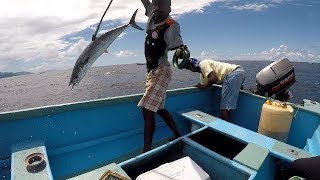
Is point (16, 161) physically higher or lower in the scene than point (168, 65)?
lower

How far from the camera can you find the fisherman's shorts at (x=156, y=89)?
4008 mm

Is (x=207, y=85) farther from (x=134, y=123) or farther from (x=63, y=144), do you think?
(x=63, y=144)

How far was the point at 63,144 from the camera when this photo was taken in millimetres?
3824

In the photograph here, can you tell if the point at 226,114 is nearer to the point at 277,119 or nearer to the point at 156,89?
the point at 277,119

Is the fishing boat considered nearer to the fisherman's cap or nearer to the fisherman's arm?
the fisherman's cap

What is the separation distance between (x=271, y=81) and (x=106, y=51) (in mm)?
3550

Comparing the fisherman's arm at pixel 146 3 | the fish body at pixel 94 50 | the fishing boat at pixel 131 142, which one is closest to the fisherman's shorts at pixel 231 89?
the fishing boat at pixel 131 142

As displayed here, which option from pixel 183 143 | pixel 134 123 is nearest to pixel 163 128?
pixel 134 123

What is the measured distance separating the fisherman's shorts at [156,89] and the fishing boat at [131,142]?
22.8 inches

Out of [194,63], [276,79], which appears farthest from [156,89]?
[276,79]

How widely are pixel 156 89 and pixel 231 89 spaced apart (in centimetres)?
207

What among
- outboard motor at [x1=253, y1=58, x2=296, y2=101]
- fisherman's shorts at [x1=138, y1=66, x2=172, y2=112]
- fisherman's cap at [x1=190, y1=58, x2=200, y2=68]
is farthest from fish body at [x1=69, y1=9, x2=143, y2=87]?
outboard motor at [x1=253, y1=58, x2=296, y2=101]

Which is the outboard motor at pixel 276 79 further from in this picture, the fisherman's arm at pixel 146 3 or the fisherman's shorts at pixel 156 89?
the fisherman's arm at pixel 146 3

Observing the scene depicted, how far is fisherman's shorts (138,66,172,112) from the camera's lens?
13.1ft
